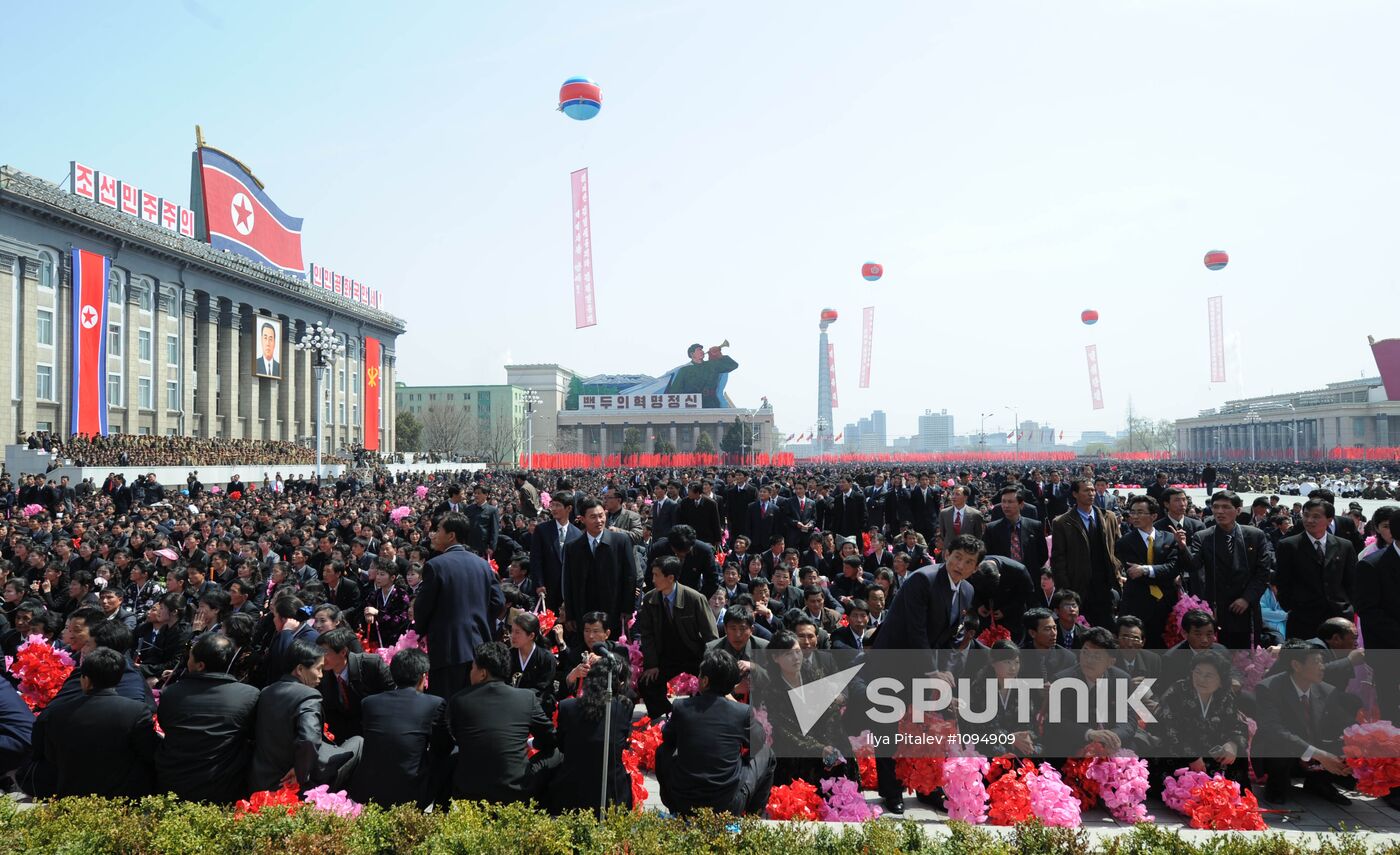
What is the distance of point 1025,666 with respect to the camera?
6.16 m

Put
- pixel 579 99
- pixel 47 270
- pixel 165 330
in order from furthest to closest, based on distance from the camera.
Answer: pixel 165 330
pixel 47 270
pixel 579 99

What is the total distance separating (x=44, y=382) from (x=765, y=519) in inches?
1464

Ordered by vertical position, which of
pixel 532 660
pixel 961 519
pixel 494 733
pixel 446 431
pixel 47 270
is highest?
pixel 47 270

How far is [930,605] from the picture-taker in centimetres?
585

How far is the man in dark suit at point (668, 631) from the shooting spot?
669 cm

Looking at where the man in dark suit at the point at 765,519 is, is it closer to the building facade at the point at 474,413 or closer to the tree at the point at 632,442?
the tree at the point at 632,442

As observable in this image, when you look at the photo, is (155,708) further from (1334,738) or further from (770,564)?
(1334,738)

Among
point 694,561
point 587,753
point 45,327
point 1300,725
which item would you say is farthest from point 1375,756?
point 45,327

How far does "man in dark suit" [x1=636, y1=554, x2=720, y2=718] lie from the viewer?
6.69 m

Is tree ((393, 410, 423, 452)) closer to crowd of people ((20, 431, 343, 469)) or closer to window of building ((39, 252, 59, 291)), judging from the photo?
crowd of people ((20, 431, 343, 469))

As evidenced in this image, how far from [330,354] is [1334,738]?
33.7m

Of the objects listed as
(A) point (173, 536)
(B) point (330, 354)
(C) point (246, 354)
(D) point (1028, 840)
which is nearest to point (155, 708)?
(D) point (1028, 840)

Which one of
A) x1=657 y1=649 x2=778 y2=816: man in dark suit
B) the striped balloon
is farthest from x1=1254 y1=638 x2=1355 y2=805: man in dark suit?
the striped balloon

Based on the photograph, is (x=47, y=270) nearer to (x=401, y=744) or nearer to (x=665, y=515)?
(x=665, y=515)
